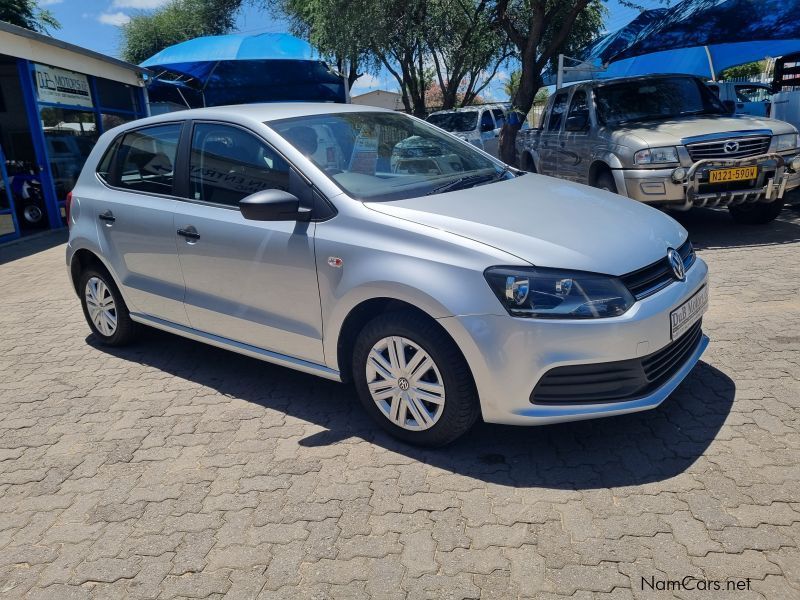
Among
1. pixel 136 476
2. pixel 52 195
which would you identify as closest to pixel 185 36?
pixel 52 195

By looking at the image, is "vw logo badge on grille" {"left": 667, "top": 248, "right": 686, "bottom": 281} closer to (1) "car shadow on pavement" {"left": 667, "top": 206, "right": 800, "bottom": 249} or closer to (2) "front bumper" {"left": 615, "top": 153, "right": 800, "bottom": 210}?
(2) "front bumper" {"left": 615, "top": 153, "right": 800, "bottom": 210}

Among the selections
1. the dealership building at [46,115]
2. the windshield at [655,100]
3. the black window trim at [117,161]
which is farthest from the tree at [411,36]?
the black window trim at [117,161]

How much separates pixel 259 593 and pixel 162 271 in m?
2.46

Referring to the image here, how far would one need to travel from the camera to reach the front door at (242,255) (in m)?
3.53

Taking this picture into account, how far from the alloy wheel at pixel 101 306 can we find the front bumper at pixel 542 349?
309 centimetres

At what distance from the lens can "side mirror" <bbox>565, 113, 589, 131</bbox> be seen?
8.27 meters

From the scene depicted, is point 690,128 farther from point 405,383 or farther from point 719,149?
point 405,383

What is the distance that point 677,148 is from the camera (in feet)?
22.7

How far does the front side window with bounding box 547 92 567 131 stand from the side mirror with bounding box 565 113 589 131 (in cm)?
43

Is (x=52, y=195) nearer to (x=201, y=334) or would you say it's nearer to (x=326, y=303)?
(x=201, y=334)

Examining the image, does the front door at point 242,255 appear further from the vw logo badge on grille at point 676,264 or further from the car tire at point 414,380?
the vw logo badge on grille at point 676,264

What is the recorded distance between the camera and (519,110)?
1307 centimetres

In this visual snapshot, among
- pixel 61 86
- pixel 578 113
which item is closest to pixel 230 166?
pixel 578 113

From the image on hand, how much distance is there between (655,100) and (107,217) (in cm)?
649
